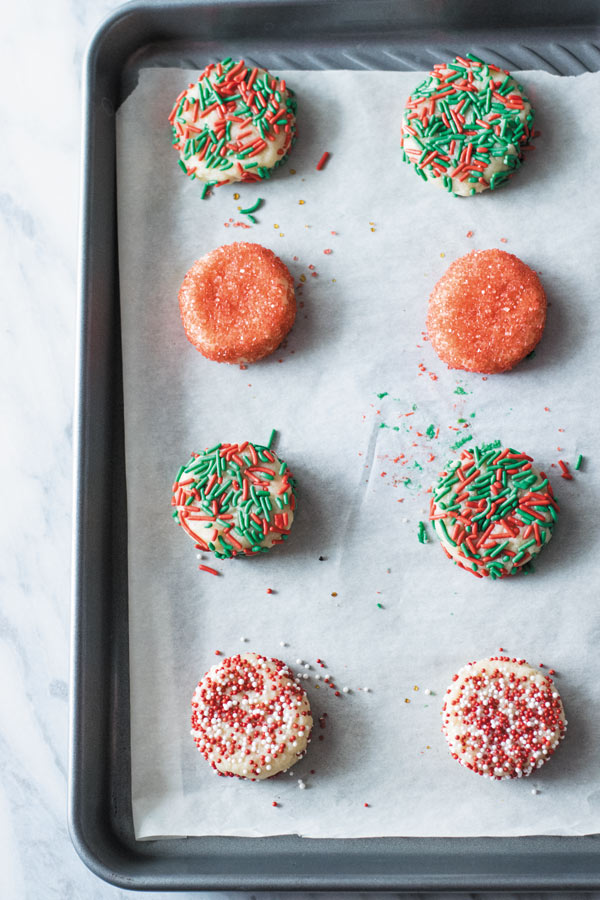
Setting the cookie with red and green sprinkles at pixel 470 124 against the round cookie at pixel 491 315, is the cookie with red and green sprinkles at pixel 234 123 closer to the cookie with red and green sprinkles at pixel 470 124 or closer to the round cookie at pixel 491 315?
the cookie with red and green sprinkles at pixel 470 124

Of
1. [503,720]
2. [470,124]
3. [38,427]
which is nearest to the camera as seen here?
[503,720]

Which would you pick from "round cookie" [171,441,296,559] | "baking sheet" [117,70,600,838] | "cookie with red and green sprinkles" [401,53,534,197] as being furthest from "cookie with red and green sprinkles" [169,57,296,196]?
"round cookie" [171,441,296,559]

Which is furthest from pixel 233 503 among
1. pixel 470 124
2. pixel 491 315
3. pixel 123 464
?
pixel 470 124

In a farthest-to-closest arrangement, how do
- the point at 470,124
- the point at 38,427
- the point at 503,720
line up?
the point at 38,427 < the point at 470,124 < the point at 503,720

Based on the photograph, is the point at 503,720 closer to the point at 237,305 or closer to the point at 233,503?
the point at 233,503

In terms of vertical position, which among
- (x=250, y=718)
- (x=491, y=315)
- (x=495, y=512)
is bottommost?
(x=250, y=718)

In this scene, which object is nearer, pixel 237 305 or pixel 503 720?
pixel 503 720
